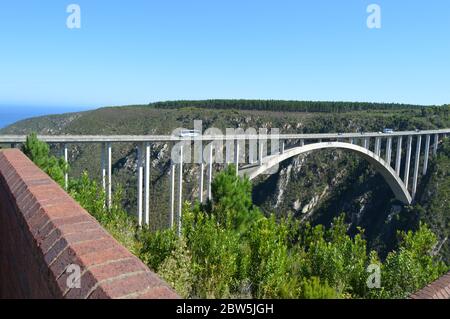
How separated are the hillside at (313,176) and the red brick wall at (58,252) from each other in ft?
139

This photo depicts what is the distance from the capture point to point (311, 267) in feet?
23.7

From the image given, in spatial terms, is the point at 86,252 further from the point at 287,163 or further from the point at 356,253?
the point at 287,163

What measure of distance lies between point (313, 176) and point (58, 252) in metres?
69.5

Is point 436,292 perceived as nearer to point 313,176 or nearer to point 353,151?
point 353,151

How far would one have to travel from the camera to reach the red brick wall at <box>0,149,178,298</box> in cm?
232

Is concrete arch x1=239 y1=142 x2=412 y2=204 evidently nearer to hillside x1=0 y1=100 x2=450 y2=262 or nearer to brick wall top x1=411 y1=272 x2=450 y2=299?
hillside x1=0 y1=100 x2=450 y2=262

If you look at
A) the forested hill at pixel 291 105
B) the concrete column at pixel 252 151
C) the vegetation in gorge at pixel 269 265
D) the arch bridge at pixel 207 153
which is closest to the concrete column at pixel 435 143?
the arch bridge at pixel 207 153

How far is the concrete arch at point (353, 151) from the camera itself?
3216cm

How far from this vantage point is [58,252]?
9.05 feet

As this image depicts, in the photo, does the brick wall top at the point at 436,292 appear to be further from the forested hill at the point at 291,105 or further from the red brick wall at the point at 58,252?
the forested hill at the point at 291,105

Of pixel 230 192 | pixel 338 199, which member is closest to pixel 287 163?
pixel 338 199

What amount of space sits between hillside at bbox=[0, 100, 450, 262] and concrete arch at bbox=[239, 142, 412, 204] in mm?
2900

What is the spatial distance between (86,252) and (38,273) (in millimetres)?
739
